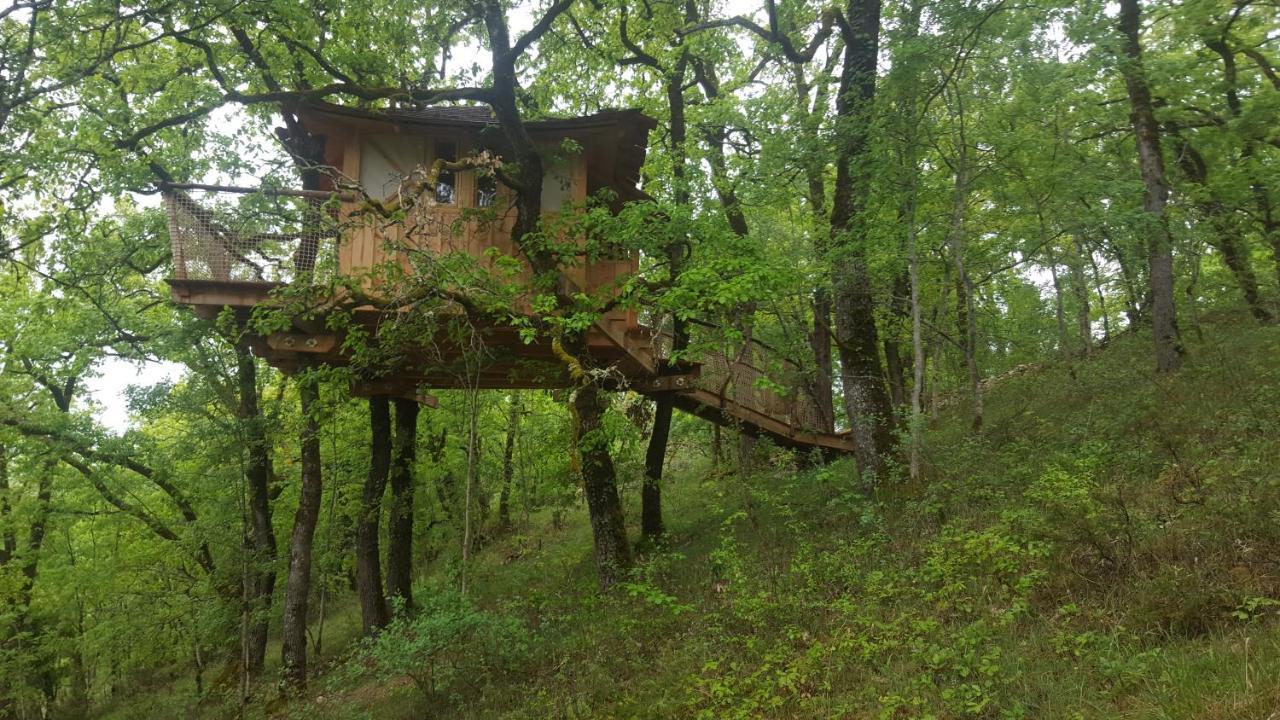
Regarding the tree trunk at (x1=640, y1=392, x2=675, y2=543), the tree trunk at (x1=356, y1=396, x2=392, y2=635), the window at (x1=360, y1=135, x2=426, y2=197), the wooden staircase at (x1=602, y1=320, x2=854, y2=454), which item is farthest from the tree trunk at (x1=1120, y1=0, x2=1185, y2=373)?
the tree trunk at (x1=356, y1=396, x2=392, y2=635)

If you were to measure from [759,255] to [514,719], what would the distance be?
6651mm

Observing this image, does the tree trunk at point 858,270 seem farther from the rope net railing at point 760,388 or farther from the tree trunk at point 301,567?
the tree trunk at point 301,567

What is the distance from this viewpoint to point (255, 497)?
507 inches

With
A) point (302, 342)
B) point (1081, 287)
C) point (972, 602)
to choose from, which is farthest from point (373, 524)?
point (1081, 287)

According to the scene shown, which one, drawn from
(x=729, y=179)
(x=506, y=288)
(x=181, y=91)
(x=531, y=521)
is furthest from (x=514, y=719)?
(x=531, y=521)

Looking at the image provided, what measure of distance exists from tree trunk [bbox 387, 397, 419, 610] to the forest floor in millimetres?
2191

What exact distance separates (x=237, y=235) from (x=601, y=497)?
6.71 meters

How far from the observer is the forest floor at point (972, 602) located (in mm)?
4559

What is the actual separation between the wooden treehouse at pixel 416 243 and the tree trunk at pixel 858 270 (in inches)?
48.7

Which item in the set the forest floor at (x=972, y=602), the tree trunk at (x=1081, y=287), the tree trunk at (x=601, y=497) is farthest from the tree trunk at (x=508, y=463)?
the tree trunk at (x=1081, y=287)

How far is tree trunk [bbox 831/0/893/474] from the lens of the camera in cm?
951

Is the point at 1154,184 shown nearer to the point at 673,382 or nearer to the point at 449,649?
the point at 673,382

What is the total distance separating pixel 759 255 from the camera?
30.4 ft

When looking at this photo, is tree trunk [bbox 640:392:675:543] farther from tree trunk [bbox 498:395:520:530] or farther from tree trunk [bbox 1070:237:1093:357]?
tree trunk [bbox 1070:237:1093:357]
